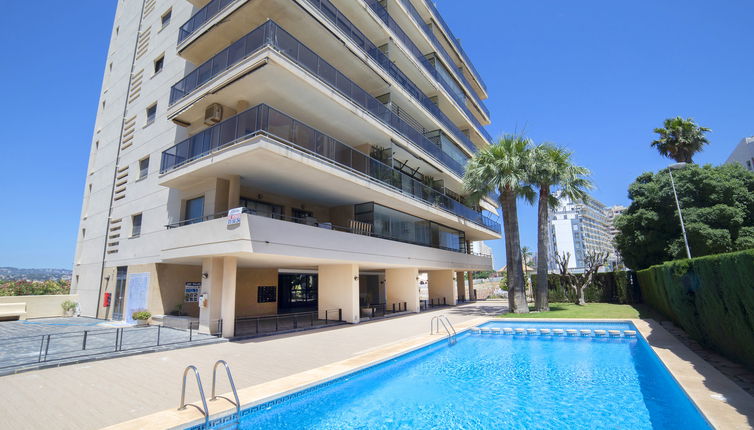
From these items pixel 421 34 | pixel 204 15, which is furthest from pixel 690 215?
pixel 204 15

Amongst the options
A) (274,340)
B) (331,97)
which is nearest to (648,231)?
(331,97)

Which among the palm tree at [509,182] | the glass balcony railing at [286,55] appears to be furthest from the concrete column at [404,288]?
the glass balcony railing at [286,55]

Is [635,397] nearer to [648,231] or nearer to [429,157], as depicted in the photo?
[429,157]

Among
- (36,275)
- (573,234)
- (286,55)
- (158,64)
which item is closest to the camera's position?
(286,55)

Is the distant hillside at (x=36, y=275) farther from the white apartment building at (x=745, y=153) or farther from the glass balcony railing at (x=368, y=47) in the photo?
the white apartment building at (x=745, y=153)

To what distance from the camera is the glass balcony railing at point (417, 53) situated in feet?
64.3

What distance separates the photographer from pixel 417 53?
77.6ft

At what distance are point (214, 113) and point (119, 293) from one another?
11.9 meters

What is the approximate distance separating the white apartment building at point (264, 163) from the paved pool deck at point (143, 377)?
2856 mm

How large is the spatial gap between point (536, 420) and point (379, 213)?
533 inches

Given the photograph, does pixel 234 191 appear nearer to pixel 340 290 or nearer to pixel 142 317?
pixel 340 290

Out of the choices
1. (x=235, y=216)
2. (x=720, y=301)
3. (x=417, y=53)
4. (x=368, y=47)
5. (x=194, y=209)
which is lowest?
(x=720, y=301)

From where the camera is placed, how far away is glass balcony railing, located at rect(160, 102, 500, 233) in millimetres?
11961

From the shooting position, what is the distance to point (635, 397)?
7.44 meters
